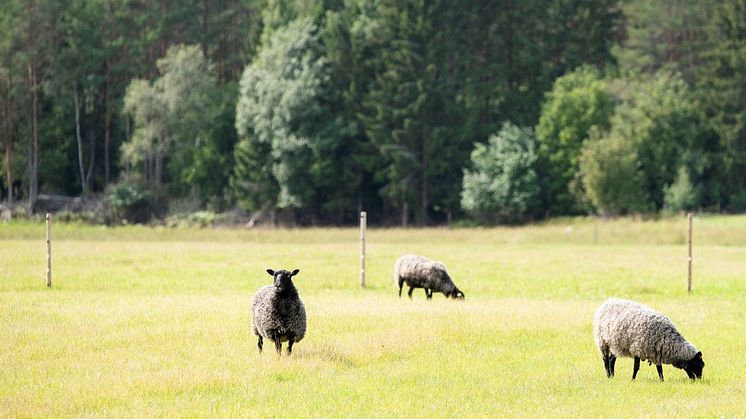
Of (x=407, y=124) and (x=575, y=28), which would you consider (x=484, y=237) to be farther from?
(x=575, y=28)

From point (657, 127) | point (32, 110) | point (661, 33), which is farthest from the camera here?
point (661, 33)

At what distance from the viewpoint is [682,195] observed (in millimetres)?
86500

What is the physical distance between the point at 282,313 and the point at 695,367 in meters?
7.91

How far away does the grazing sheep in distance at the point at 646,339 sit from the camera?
17.5 metres

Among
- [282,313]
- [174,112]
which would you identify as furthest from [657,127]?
[282,313]

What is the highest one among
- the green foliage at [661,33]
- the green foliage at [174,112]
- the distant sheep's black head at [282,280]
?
the green foliage at [661,33]

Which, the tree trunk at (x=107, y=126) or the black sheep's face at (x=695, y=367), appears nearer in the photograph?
the black sheep's face at (x=695, y=367)

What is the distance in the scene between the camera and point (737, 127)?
309 feet

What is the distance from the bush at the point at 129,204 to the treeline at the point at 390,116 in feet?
0.90

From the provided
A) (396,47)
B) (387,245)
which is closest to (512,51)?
(396,47)

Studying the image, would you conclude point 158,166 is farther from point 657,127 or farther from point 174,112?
point 657,127

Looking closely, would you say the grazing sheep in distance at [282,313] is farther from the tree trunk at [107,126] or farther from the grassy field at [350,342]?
the tree trunk at [107,126]

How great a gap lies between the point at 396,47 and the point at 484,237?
1152 inches

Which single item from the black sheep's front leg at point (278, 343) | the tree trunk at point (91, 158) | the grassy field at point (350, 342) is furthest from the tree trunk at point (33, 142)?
the black sheep's front leg at point (278, 343)
